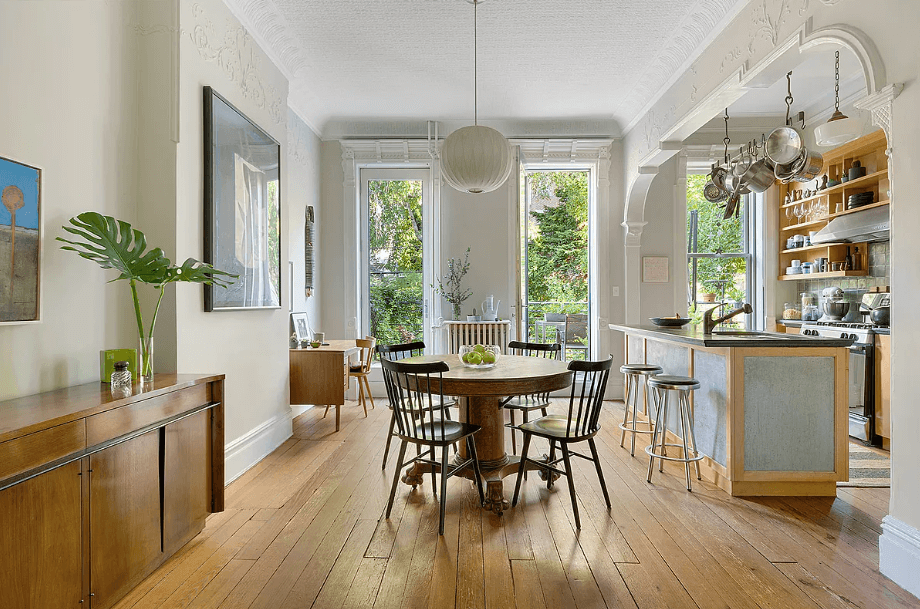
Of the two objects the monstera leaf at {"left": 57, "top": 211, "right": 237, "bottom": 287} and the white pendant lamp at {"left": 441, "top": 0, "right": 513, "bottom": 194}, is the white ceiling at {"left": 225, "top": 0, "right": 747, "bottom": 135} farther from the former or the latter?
the monstera leaf at {"left": 57, "top": 211, "right": 237, "bottom": 287}

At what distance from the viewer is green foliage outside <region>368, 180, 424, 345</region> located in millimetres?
7184

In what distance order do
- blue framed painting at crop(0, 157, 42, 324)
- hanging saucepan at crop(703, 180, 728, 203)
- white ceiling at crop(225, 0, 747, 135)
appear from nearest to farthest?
blue framed painting at crop(0, 157, 42, 324) < white ceiling at crop(225, 0, 747, 135) < hanging saucepan at crop(703, 180, 728, 203)

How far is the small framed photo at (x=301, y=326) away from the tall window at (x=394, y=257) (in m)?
1.11

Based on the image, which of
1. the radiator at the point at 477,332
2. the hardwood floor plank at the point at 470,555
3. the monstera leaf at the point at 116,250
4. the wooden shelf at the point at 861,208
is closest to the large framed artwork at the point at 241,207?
the monstera leaf at the point at 116,250

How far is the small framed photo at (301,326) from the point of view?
5730 mm

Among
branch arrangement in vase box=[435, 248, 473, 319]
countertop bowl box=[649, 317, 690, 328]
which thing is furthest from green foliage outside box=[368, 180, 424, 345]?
countertop bowl box=[649, 317, 690, 328]

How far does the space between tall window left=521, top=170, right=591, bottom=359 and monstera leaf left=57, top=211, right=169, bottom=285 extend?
5121 mm

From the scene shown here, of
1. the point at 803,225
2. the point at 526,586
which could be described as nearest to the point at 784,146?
the point at 803,225

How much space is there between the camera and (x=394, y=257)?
23.6 feet

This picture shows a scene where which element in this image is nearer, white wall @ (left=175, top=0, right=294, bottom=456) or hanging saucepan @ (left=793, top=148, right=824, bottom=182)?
white wall @ (left=175, top=0, right=294, bottom=456)

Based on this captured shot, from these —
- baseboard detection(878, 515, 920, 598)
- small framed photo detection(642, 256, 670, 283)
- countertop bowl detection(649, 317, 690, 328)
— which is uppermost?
small framed photo detection(642, 256, 670, 283)

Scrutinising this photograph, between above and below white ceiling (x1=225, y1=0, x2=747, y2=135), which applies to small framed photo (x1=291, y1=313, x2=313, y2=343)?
below

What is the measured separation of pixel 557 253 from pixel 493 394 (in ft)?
14.5

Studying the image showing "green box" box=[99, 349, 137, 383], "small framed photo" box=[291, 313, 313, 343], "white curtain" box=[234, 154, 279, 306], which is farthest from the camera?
"small framed photo" box=[291, 313, 313, 343]
